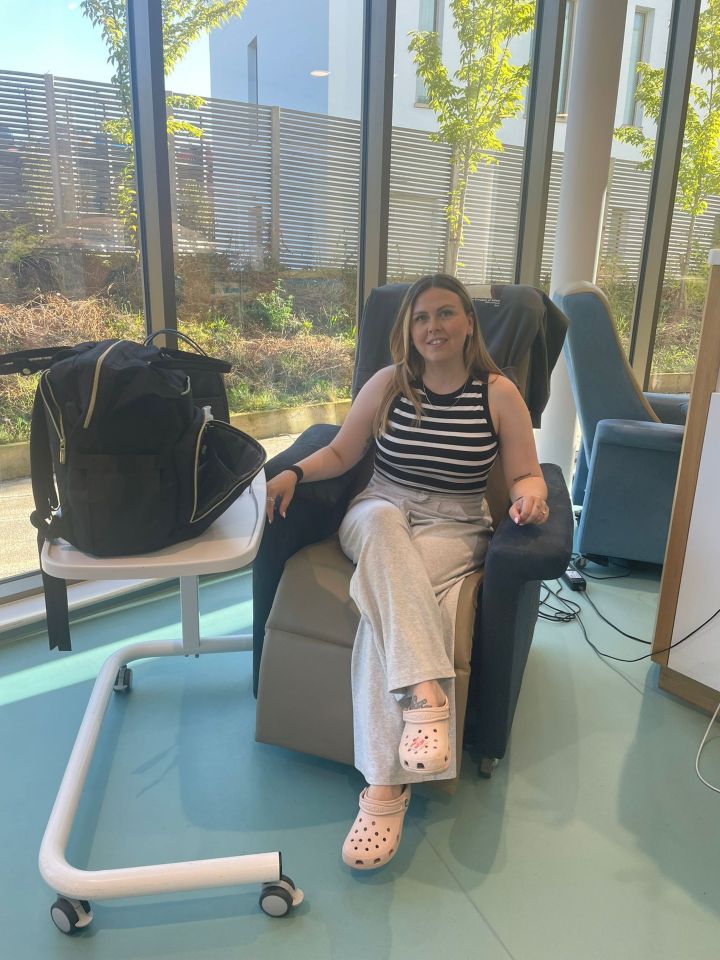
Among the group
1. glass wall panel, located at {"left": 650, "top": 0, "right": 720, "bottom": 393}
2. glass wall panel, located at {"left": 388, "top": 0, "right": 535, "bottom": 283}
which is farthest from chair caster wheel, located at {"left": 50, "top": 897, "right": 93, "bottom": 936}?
glass wall panel, located at {"left": 650, "top": 0, "right": 720, "bottom": 393}

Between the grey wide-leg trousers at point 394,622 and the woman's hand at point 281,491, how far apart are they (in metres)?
0.16

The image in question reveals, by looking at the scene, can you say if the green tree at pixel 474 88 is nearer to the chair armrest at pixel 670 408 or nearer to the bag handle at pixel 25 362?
the chair armrest at pixel 670 408

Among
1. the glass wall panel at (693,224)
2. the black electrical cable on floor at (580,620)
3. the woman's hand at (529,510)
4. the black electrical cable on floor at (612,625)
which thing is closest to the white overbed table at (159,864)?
the woman's hand at (529,510)

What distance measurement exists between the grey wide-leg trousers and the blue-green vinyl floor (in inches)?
8.0

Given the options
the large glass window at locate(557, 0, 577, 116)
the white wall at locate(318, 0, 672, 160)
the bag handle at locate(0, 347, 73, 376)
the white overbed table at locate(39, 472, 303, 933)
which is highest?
the large glass window at locate(557, 0, 577, 116)

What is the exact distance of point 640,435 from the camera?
243 centimetres

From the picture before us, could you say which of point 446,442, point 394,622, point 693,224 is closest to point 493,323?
point 446,442

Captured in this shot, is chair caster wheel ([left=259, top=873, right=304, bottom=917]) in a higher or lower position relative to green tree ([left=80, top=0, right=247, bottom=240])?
lower

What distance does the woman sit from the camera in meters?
1.31

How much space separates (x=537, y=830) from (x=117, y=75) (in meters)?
2.26

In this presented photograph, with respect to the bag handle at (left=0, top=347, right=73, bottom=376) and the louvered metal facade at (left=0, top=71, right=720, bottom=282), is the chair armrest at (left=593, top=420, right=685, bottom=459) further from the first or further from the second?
the bag handle at (left=0, top=347, right=73, bottom=376)

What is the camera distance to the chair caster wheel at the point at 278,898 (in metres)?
1.19

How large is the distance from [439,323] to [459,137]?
187 centimetres

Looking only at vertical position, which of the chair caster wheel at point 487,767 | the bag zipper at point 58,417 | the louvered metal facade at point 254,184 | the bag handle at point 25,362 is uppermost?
the louvered metal facade at point 254,184
